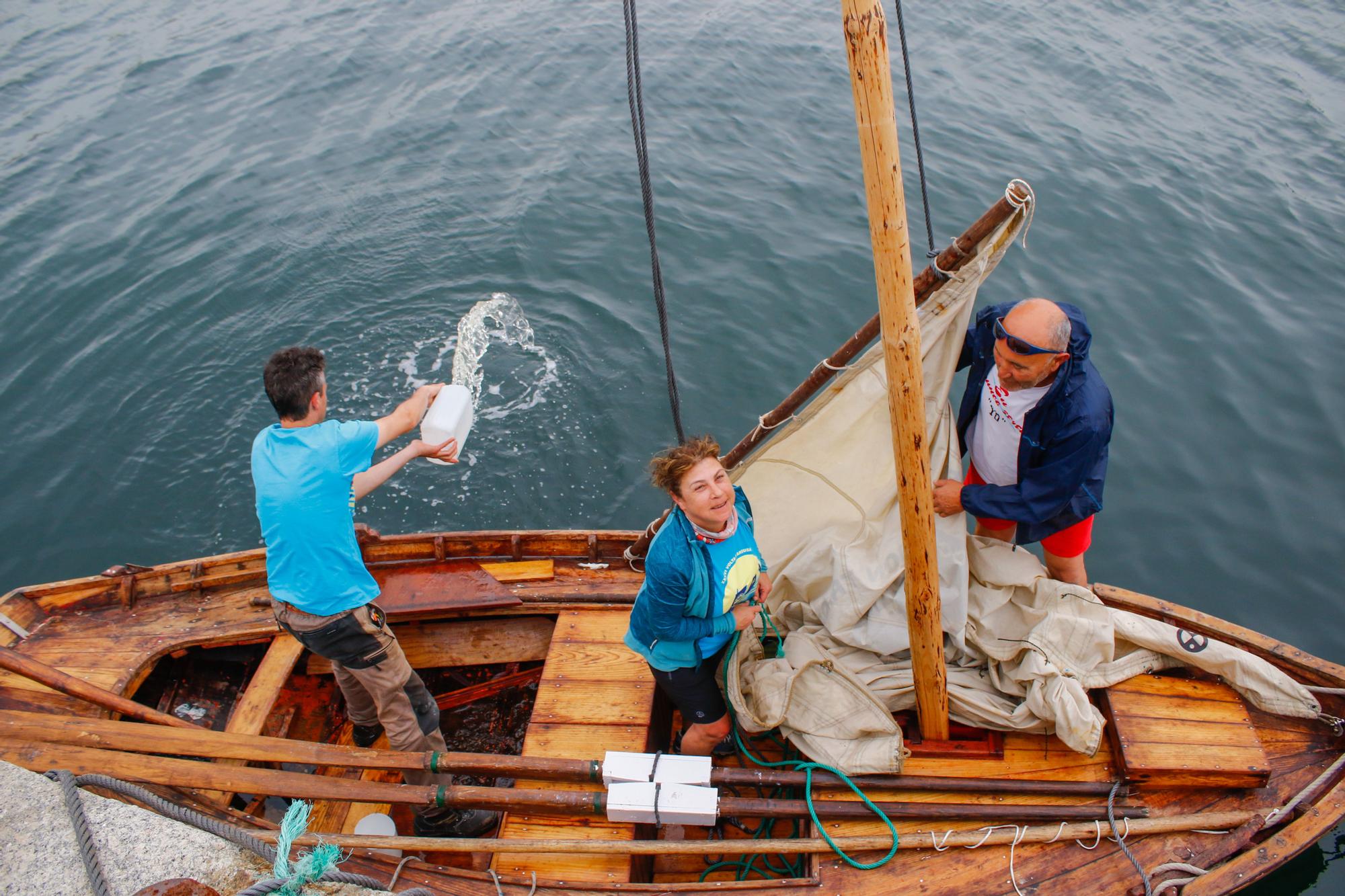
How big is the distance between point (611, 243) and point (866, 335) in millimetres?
7691

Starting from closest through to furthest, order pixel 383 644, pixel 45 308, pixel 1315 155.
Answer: pixel 383 644 < pixel 45 308 < pixel 1315 155

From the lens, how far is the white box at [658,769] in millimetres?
3754

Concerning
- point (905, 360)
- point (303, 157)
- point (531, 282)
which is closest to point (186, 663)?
point (905, 360)

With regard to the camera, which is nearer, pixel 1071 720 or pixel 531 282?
pixel 1071 720

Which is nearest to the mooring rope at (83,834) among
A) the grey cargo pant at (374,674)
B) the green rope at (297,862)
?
the green rope at (297,862)

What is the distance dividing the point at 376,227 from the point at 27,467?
17.0 ft

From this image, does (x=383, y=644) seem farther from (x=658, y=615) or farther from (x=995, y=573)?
(x=995, y=573)

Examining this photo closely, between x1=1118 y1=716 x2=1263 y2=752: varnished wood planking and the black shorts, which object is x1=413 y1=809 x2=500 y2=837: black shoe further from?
x1=1118 y1=716 x2=1263 y2=752: varnished wood planking

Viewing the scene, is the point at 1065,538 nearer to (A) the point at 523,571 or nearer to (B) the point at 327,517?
(A) the point at 523,571

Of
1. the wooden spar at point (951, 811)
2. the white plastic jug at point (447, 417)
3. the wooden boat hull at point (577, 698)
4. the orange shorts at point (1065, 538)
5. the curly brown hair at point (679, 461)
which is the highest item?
the curly brown hair at point (679, 461)

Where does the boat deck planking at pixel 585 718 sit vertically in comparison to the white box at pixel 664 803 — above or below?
below

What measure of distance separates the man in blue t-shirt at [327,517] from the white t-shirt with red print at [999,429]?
8.90ft

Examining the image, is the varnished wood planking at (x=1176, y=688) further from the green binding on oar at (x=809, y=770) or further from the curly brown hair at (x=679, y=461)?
the curly brown hair at (x=679, y=461)

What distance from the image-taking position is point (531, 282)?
10.7 m
